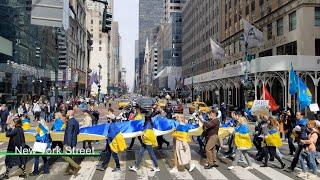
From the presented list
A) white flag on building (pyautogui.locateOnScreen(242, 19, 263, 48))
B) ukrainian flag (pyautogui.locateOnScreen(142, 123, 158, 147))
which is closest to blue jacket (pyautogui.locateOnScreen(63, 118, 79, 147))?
ukrainian flag (pyautogui.locateOnScreen(142, 123, 158, 147))

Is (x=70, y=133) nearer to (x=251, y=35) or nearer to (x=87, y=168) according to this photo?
(x=87, y=168)

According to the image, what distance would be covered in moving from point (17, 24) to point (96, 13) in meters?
135

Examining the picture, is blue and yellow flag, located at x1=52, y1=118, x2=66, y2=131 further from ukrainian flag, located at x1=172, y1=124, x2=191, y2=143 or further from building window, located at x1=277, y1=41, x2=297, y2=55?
building window, located at x1=277, y1=41, x2=297, y2=55

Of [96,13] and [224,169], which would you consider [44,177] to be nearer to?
[224,169]

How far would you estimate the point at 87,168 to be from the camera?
13.7m

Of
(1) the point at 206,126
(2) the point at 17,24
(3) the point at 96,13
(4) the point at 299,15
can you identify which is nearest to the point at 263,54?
(4) the point at 299,15

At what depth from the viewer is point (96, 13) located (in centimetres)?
18525

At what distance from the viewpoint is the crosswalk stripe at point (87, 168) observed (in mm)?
12344

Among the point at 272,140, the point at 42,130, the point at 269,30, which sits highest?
the point at 269,30

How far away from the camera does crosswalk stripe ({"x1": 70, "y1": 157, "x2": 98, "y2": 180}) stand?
12.3 meters

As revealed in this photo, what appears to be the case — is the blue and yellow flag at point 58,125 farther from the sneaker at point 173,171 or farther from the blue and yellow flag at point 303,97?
the blue and yellow flag at point 303,97

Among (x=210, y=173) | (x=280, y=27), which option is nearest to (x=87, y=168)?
(x=210, y=173)

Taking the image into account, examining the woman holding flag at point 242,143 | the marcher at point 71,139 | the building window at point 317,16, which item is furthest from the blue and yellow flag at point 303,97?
the building window at point 317,16

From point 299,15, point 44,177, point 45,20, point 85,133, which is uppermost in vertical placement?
point 299,15
